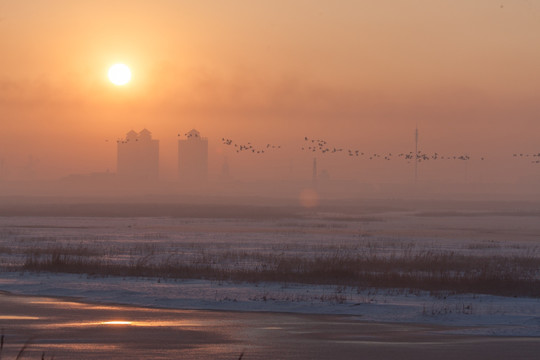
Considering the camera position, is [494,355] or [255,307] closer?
[494,355]

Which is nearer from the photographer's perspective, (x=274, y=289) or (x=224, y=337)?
(x=224, y=337)

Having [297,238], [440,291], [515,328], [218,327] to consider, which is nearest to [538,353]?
[515,328]

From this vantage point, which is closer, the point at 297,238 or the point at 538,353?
the point at 538,353

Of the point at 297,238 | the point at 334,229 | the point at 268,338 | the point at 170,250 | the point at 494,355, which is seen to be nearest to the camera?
the point at 494,355

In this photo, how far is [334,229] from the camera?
7144cm

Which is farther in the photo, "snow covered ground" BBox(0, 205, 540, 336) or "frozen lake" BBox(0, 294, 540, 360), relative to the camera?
"snow covered ground" BBox(0, 205, 540, 336)

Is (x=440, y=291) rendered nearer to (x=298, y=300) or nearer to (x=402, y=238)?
(x=298, y=300)

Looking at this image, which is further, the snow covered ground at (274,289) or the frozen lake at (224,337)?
the snow covered ground at (274,289)

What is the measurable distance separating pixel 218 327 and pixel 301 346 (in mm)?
3037

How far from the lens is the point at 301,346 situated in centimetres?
1672

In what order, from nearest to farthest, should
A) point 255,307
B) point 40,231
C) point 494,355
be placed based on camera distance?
point 494,355 < point 255,307 < point 40,231

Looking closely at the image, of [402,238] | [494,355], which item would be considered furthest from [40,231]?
[494,355]

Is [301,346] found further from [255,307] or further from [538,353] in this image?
[255,307]

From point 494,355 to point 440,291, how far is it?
11358mm
